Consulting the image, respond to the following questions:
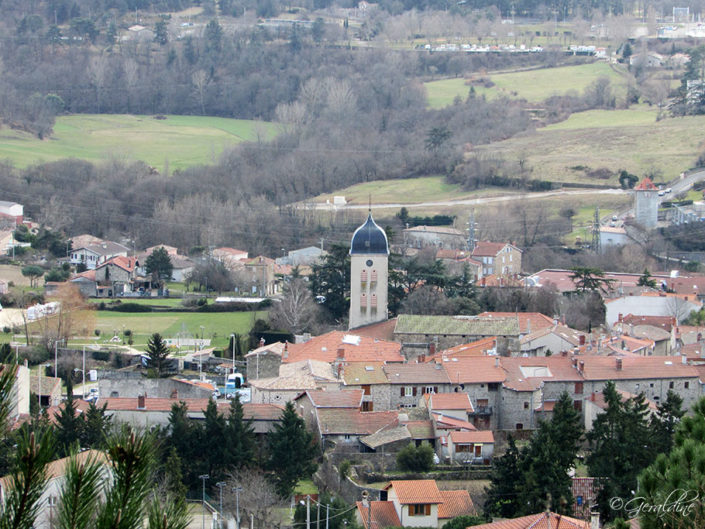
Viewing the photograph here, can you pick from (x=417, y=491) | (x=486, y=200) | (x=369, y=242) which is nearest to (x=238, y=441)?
(x=417, y=491)

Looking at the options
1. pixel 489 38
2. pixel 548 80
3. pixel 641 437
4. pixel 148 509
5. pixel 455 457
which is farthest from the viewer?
pixel 489 38

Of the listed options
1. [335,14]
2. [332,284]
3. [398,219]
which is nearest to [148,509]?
[332,284]

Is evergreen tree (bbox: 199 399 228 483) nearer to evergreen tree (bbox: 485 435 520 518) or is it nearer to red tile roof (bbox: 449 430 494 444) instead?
red tile roof (bbox: 449 430 494 444)

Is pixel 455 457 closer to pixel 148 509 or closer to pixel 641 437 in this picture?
pixel 641 437

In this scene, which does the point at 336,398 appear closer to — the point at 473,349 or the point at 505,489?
Answer: the point at 473,349

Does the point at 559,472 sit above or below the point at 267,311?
above

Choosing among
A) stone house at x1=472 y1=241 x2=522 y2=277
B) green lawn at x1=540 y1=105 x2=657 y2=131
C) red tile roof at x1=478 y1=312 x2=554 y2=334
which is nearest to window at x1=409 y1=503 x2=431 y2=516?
red tile roof at x1=478 y1=312 x2=554 y2=334
